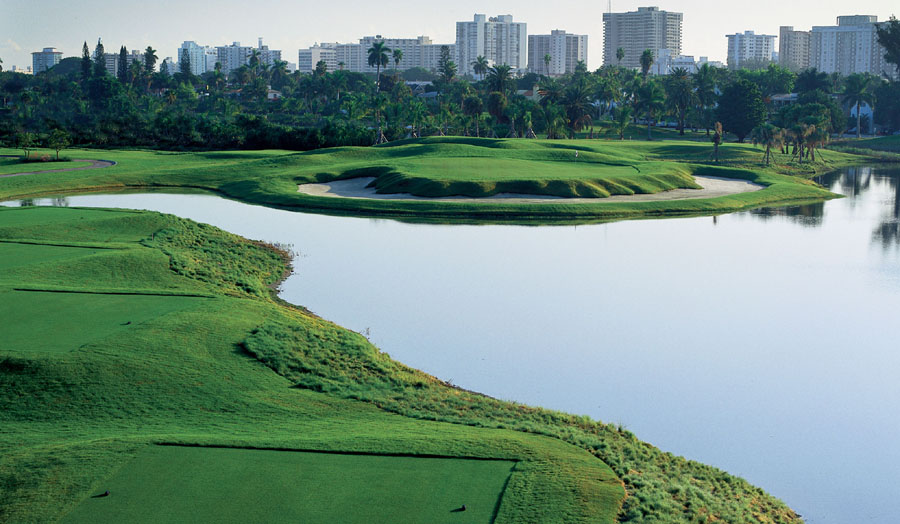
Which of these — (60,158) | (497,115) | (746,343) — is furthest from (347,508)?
(497,115)

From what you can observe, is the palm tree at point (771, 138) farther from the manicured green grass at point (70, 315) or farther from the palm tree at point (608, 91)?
the manicured green grass at point (70, 315)

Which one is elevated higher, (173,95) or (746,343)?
(173,95)

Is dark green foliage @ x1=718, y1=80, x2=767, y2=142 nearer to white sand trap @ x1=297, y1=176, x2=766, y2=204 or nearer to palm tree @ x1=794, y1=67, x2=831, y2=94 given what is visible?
white sand trap @ x1=297, y1=176, x2=766, y2=204

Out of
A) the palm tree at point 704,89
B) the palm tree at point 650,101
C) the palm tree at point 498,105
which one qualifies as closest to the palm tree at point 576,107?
the palm tree at point 498,105

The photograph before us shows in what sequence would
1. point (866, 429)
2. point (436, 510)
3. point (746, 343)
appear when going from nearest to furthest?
point (436, 510)
point (866, 429)
point (746, 343)

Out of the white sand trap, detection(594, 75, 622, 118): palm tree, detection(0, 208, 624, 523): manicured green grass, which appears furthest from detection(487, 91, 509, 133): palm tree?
detection(0, 208, 624, 523): manicured green grass

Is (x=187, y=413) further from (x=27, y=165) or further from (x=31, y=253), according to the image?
(x=27, y=165)

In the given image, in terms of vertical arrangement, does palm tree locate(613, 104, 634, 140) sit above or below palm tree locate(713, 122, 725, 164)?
above

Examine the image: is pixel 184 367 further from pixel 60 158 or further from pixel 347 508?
pixel 60 158
